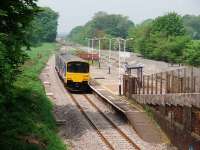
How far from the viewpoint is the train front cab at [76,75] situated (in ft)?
142

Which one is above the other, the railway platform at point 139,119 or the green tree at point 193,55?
the green tree at point 193,55

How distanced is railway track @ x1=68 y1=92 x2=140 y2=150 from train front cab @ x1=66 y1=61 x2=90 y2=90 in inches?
180

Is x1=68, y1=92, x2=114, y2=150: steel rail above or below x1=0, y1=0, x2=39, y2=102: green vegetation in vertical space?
below

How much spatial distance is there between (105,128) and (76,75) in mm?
16261

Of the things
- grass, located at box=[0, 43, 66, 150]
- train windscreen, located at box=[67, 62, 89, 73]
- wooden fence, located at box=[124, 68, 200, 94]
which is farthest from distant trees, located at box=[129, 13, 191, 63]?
grass, located at box=[0, 43, 66, 150]

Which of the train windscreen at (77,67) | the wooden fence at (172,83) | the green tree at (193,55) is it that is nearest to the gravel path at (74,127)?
the train windscreen at (77,67)

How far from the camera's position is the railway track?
23595mm

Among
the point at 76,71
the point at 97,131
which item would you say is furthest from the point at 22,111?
the point at 76,71

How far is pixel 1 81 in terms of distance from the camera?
54.2 feet

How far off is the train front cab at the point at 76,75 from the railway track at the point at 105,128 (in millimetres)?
4585

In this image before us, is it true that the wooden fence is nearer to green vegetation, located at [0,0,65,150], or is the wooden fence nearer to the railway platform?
the railway platform

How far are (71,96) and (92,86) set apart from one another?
16.2ft

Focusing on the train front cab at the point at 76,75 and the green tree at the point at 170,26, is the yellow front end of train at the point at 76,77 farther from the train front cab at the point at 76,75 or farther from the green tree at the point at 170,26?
the green tree at the point at 170,26

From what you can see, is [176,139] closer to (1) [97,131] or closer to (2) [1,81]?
(1) [97,131]
